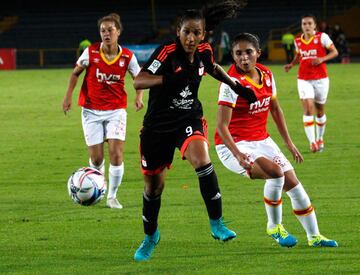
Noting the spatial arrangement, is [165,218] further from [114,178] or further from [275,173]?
[275,173]

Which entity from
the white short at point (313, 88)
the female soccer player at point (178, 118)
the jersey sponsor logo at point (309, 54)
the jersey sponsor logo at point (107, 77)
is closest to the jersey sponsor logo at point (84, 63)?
the jersey sponsor logo at point (107, 77)

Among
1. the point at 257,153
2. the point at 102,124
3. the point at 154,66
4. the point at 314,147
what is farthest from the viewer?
the point at 314,147

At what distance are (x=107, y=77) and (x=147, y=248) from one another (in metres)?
4.28

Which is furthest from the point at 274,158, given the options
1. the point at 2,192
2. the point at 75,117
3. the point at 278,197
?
the point at 75,117

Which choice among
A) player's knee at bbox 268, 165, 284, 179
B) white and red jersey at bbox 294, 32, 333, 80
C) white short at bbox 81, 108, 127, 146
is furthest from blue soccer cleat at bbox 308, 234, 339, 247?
white and red jersey at bbox 294, 32, 333, 80

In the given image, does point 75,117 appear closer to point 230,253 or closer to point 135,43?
point 230,253

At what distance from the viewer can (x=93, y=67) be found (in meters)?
12.6

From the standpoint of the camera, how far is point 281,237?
9070 millimetres

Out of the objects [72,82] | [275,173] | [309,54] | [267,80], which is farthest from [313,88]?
[275,173]

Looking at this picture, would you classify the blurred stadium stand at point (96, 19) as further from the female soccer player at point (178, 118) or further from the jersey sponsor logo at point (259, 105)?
the female soccer player at point (178, 118)

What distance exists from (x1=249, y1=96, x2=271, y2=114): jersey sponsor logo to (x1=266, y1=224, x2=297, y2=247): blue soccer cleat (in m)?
1.04

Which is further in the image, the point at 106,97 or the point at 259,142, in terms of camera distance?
the point at 106,97

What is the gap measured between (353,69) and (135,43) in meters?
17.9

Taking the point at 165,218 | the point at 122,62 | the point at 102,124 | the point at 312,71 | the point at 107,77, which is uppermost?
the point at 122,62
